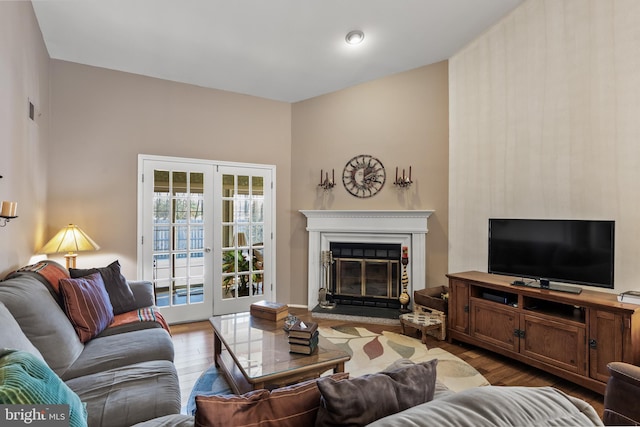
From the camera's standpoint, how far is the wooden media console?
2.23m

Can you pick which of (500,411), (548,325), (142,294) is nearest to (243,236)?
(142,294)

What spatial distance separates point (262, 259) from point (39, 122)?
2.86m

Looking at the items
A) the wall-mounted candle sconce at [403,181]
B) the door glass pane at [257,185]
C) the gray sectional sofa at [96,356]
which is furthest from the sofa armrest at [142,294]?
the wall-mounted candle sconce at [403,181]

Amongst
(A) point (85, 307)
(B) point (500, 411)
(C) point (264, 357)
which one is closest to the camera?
(B) point (500, 411)

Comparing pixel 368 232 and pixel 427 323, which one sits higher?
pixel 368 232

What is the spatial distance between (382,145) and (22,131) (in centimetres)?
366

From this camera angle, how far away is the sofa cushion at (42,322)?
5.39ft

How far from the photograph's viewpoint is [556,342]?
2533 mm

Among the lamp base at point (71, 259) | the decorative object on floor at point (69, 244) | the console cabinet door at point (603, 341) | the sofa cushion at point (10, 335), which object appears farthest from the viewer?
the lamp base at point (71, 259)

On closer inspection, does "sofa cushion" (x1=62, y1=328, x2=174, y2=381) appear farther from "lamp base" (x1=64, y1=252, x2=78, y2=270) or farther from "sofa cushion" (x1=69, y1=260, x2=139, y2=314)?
"lamp base" (x1=64, y1=252, x2=78, y2=270)

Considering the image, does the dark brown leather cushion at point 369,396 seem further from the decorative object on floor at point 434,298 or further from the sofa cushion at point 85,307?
the decorative object on floor at point 434,298

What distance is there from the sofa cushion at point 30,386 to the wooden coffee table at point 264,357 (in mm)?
959

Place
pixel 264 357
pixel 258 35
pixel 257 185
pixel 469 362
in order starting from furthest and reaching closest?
1. pixel 257 185
2. pixel 258 35
3. pixel 469 362
4. pixel 264 357

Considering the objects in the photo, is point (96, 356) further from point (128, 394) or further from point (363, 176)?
point (363, 176)
